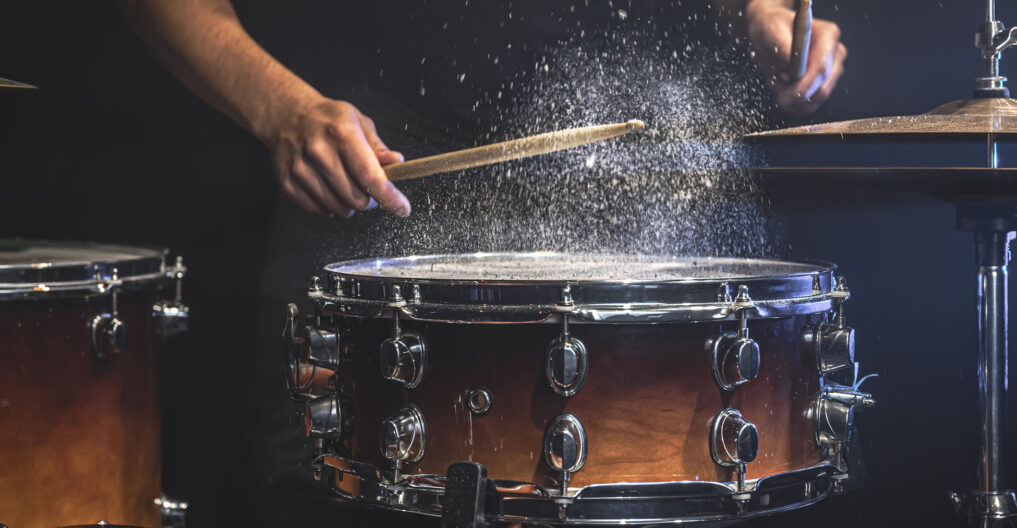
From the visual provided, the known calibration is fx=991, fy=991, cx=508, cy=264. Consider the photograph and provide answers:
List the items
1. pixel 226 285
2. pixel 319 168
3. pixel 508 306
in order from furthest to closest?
1. pixel 226 285
2. pixel 319 168
3. pixel 508 306

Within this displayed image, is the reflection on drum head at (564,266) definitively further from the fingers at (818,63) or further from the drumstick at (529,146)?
the fingers at (818,63)

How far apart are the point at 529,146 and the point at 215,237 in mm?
1247

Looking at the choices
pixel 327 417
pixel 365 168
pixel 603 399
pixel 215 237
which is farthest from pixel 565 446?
pixel 215 237

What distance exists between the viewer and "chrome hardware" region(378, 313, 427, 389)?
49.8 inches

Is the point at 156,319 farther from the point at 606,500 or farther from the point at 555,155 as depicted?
the point at 606,500

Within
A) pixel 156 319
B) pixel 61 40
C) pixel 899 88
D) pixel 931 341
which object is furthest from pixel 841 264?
pixel 61 40

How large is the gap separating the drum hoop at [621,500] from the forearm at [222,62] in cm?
92

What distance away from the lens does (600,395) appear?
123 cm

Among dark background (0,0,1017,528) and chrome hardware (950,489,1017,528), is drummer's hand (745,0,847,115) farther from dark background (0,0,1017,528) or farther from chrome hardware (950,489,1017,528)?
chrome hardware (950,489,1017,528)

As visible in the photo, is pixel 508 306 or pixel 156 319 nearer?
pixel 508 306

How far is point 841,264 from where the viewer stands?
209 centimetres

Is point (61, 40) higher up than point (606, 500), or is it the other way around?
point (61, 40)

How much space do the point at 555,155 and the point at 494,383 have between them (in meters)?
0.96

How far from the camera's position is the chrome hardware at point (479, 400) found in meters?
1.25
